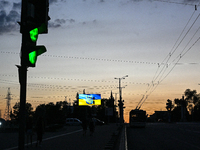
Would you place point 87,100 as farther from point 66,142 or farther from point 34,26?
point 34,26

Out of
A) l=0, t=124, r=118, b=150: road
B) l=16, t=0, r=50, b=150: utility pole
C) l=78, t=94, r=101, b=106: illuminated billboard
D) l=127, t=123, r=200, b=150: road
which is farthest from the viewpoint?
l=78, t=94, r=101, b=106: illuminated billboard

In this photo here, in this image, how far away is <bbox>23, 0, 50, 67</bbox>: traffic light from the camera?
539 cm

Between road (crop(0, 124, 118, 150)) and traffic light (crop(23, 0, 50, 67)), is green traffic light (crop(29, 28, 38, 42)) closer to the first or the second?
traffic light (crop(23, 0, 50, 67))

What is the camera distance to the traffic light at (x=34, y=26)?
5.39 meters

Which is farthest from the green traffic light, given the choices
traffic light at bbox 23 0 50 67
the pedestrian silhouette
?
the pedestrian silhouette

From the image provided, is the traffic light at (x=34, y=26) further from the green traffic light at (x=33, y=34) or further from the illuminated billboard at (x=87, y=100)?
the illuminated billboard at (x=87, y=100)

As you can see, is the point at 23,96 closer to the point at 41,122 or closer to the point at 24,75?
the point at 24,75

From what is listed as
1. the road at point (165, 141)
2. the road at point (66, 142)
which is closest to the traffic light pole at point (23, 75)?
the road at point (66, 142)

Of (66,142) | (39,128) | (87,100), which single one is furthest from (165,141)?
(87,100)

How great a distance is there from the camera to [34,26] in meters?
5.43

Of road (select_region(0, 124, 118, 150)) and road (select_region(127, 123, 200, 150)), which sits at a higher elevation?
road (select_region(0, 124, 118, 150))

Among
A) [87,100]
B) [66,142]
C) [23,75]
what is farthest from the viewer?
[87,100]

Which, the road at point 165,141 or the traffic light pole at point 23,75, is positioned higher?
the traffic light pole at point 23,75

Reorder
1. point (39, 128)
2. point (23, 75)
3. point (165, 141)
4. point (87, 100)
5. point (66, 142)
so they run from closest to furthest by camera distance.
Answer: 1. point (23, 75)
2. point (39, 128)
3. point (66, 142)
4. point (165, 141)
5. point (87, 100)
